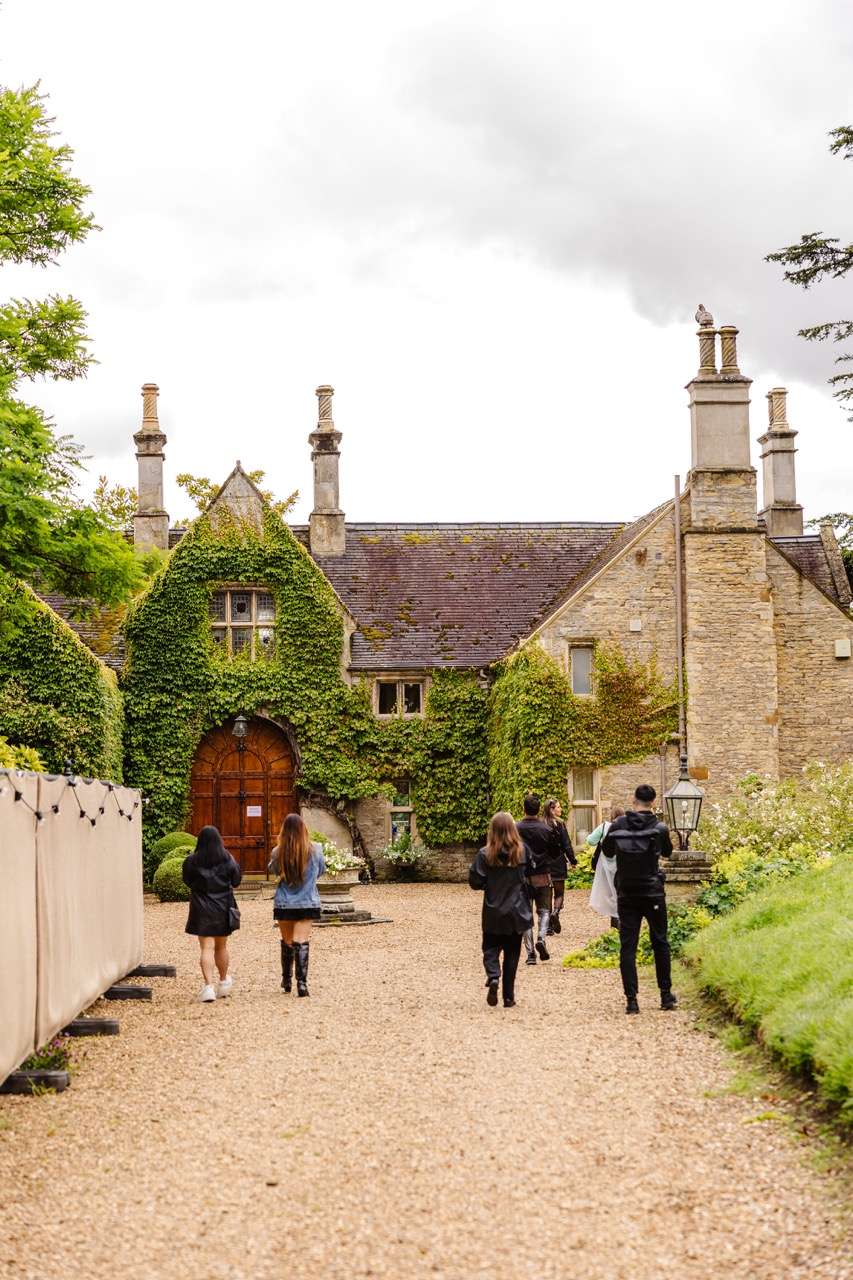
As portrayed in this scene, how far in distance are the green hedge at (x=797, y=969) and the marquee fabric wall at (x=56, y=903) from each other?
181 inches

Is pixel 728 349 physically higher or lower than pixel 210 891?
higher

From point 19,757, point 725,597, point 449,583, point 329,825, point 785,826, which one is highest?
point 449,583

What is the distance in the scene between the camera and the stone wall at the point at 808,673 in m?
26.8

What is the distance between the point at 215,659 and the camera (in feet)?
93.8

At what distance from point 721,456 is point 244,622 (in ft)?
34.3

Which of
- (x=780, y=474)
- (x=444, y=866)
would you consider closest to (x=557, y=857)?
(x=444, y=866)

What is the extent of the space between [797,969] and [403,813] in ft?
65.9

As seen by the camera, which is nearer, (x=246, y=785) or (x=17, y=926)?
(x=17, y=926)

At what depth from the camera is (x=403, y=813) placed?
2897 centimetres

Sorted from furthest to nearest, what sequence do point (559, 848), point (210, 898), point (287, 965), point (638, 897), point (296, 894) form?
1. point (559, 848)
2. point (287, 965)
3. point (296, 894)
4. point (210, 898)
5. point (638, 897)

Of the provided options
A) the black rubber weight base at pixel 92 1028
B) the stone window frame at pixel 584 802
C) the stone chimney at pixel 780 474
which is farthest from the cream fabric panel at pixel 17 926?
the stone chimney at pixel 780 474

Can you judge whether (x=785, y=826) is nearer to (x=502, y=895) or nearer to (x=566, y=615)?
(x=502, y=895)

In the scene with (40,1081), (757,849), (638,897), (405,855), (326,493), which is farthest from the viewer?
(326,493)

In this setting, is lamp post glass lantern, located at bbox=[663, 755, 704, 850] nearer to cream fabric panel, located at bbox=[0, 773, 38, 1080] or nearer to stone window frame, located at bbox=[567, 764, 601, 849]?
cream fabric panel, located at bbox=[0, 773, 38, 1080]
